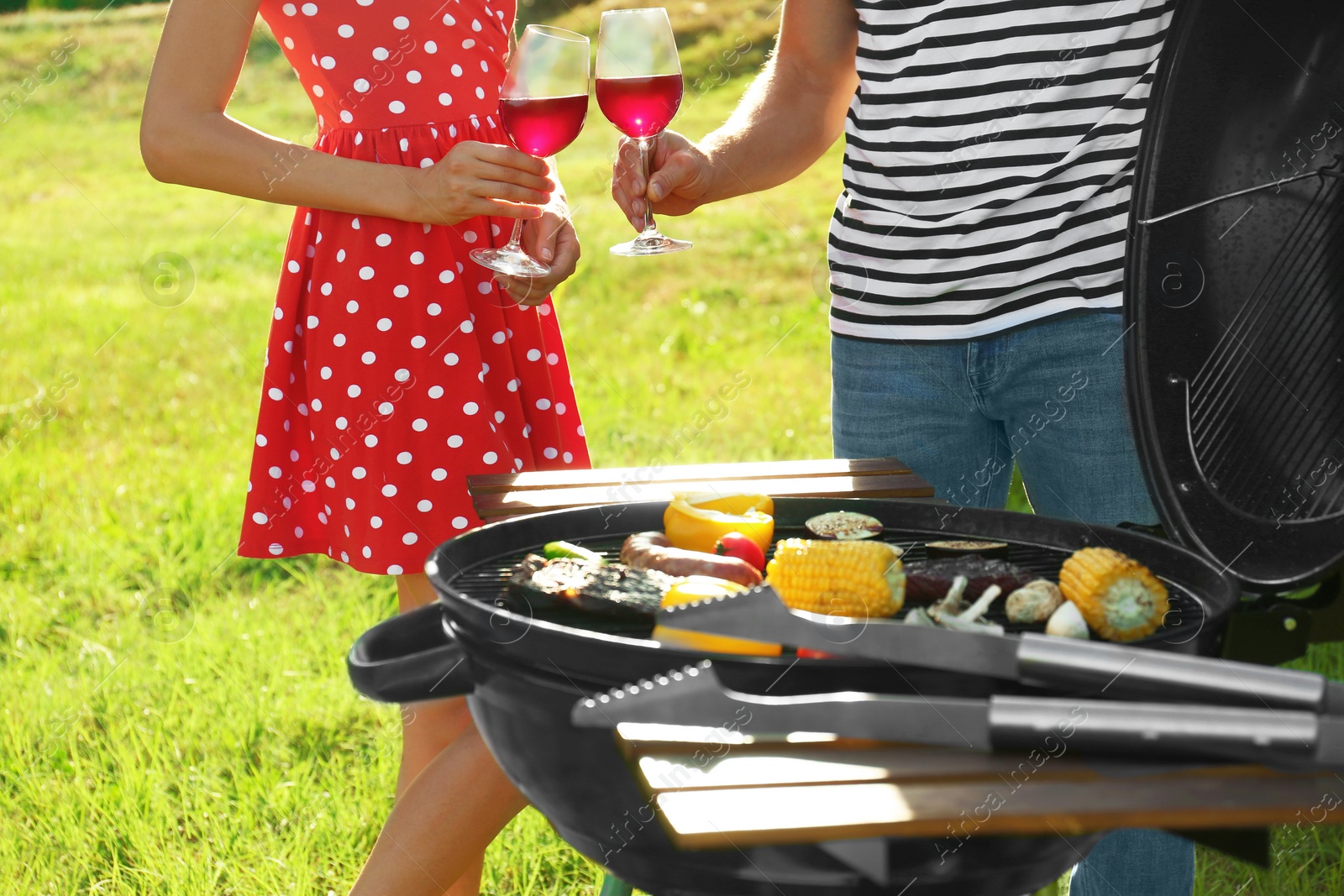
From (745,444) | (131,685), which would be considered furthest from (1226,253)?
(745,444)

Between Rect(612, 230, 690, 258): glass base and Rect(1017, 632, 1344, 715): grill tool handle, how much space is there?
94cm

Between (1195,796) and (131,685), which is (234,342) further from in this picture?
(1195,796)

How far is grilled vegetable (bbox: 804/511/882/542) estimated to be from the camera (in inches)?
59.2

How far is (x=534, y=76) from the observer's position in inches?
67.9

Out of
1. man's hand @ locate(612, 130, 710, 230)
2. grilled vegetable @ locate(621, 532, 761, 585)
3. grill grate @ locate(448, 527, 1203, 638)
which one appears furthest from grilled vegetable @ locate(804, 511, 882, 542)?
man's hand @ locate(612, 130, 710, 230)

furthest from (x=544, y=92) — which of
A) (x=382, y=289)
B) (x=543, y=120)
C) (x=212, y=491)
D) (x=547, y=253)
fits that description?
(x=212, y=491)

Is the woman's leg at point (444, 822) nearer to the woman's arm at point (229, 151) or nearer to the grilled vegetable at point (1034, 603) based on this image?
the woman's arm at point (229, 151)

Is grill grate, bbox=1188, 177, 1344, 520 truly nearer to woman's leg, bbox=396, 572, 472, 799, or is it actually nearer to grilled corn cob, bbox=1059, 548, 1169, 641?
grilled corn cob, bbox=1059, 548, 1169, 641

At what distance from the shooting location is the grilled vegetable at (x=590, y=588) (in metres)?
1.23

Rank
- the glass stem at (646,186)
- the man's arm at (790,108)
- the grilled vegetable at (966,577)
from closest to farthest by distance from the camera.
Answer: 1. the grilled vegetable at (966,577)
2. the glass stem at (646,186)
3. the man's arm at (790,108)

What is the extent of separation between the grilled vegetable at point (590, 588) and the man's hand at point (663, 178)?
67 cm

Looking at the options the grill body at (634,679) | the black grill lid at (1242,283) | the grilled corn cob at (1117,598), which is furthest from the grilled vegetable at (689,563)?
the black grill lid at (1242,283)

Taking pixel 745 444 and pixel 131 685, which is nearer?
pixel 131 685

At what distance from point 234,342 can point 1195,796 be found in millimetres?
6281
